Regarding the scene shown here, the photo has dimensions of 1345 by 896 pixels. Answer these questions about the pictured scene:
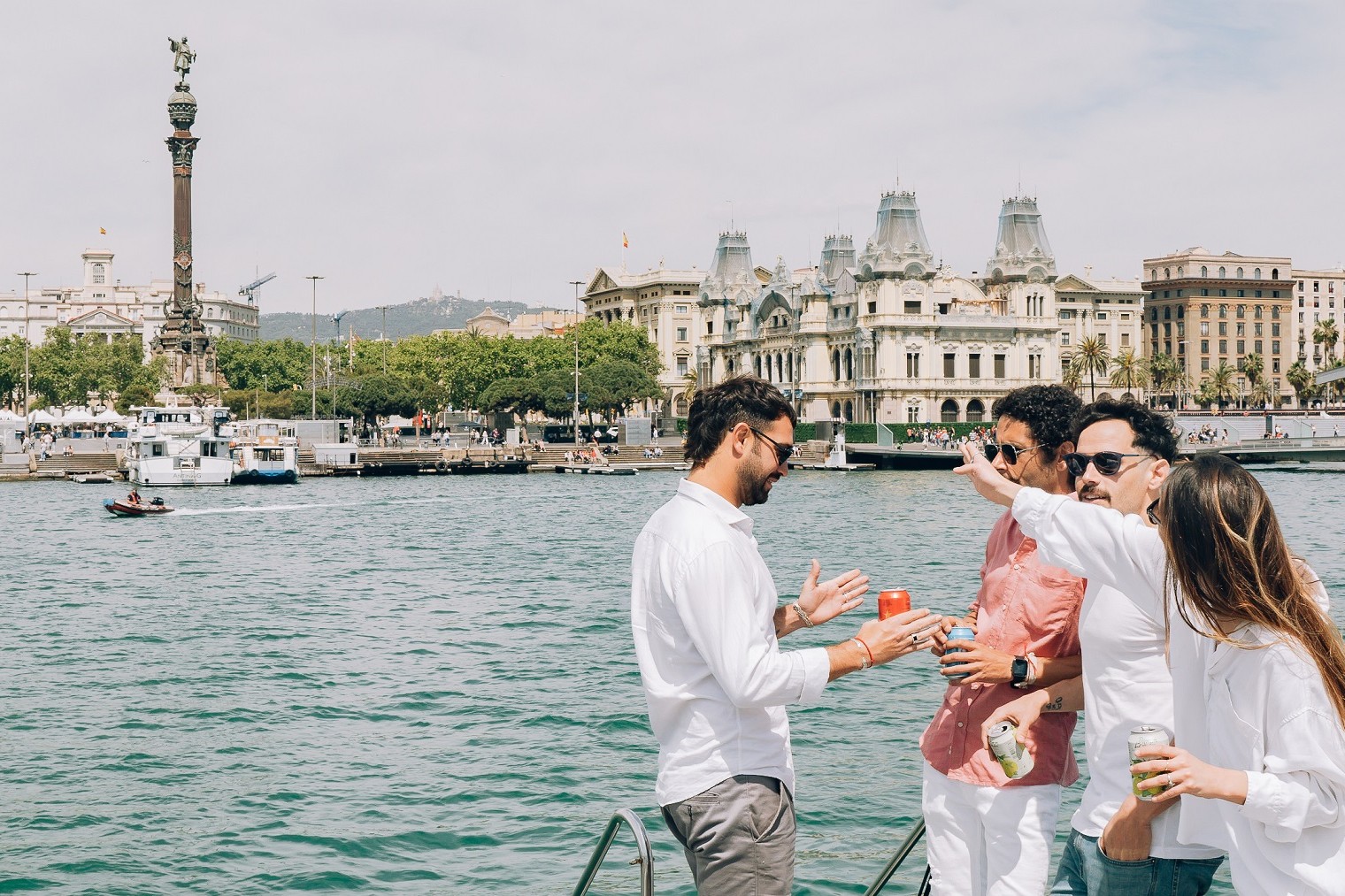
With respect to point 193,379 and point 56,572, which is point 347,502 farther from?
point 193,379

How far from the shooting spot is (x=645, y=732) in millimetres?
13398

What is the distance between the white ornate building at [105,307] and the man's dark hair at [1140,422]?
16230 cm

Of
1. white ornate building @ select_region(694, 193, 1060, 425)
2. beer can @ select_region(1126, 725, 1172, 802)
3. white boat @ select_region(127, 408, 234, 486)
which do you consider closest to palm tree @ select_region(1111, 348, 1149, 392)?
white ornate building @ select_region(694, 193, 1060, 425)

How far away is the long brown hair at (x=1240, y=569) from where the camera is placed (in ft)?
9.55

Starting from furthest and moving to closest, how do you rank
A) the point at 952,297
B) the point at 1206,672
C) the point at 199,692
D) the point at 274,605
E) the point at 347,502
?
the point at 952,297 < the point at 347,502 < the point at 274,605 < the point at 199,692 < the point at 1206,672

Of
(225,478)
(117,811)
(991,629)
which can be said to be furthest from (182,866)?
(225,478)

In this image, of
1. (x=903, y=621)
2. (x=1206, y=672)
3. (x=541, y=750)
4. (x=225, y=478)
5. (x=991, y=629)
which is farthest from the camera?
(x=225, y=478)

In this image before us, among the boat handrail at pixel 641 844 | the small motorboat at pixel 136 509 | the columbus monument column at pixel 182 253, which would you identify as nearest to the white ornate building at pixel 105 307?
the columbus monument column at pixel 182 253

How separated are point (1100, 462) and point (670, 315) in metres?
123

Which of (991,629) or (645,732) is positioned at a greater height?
(991,629)

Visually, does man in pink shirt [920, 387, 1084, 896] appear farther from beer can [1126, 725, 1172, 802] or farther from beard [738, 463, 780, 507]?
beer can [1126, 725, 1172, 802]

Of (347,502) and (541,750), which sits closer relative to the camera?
(541,750)

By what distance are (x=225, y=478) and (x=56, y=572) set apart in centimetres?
3181

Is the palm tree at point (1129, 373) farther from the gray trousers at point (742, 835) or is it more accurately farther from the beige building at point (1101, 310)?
the gray trousers at point (742, 835)
